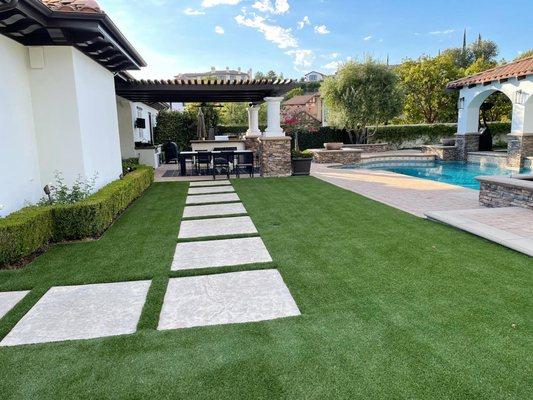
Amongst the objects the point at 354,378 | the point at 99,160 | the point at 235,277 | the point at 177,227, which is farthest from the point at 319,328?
the point at 99,160

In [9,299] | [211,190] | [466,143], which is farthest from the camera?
[466,143]

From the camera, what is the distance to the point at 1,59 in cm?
547

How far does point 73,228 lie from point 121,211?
1.96m

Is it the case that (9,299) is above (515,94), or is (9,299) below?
below

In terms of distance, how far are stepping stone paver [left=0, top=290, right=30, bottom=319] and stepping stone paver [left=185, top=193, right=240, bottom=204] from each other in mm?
4975

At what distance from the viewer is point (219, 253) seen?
514cm

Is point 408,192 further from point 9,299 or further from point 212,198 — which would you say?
point 9,299

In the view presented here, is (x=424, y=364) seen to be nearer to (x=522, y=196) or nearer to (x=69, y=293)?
(x=69, y=293)

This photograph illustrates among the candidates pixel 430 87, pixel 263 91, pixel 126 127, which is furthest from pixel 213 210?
pixel 430 87

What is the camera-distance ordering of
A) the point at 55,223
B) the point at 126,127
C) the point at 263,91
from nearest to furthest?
the point at 55,223 → the point at 263,91 → the point at 126,127

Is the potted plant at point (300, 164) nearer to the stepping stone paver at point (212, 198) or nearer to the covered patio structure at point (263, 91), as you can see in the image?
the covered patio structure at point (263, 91)

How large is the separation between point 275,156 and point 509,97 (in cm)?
1104

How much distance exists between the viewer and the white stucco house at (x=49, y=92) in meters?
5.54

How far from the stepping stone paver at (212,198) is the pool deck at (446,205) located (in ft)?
10.2
